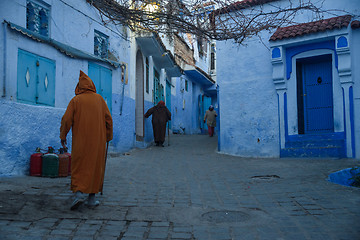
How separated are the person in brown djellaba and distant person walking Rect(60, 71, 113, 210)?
852cm

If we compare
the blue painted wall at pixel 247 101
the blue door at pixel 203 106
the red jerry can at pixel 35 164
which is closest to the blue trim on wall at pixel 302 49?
the blue painted wall at pixel 247 101

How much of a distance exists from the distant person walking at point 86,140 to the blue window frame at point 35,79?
8.62 ft

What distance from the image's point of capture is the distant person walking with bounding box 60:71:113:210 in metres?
4.51

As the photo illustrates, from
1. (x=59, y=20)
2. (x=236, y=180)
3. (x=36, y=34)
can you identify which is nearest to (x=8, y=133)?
(x=36, y=34)

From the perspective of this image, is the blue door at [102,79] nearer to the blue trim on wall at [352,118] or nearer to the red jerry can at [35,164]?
the red jerry can at [35,164]

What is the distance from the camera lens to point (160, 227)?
12.9ft

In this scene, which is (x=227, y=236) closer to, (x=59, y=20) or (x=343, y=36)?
(x=59, y=20)

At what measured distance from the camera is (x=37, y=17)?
7543 millimetres

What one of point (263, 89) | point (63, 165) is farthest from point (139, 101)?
point (63, 165)

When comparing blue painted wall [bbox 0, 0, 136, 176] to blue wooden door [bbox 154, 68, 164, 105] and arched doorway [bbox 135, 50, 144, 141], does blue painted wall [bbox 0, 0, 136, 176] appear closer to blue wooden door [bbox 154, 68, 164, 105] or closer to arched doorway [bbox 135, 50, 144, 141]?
arched doorway [bbox 135, 50, 144, 141]

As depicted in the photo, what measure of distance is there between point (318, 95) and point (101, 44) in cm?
665

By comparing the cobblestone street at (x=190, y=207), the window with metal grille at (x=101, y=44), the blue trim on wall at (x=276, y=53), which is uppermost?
the window with metal grille at (x=101, y=44)

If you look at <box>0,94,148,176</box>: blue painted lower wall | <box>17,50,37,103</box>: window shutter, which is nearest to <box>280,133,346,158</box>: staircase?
<box>0,94,148,176</box>: blue painted lower wall

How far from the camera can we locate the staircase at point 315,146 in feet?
30.9
